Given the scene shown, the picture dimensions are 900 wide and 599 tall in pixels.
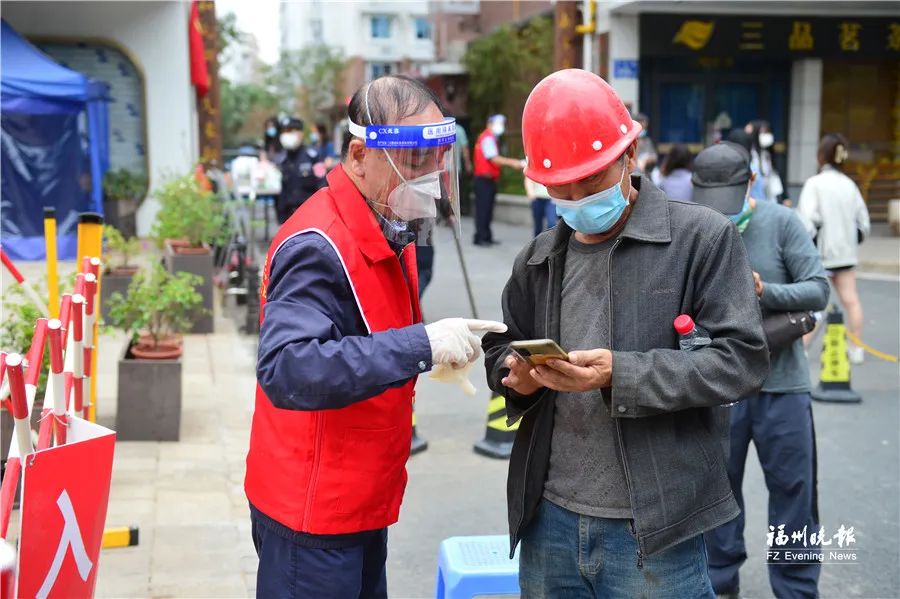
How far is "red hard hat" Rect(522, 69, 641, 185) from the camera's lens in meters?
2.29

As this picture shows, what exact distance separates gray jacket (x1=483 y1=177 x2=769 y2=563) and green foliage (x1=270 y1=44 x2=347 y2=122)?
49.8m

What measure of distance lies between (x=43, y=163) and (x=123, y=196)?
1.83 m

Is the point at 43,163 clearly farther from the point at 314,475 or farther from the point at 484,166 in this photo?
the point at 314,475

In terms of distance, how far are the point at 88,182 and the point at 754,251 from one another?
485 inches

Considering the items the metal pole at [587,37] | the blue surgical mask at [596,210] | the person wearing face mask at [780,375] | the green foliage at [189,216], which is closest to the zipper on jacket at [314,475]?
the blue surgical mask at [596,210]

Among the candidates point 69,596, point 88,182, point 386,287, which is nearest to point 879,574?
point 386,287

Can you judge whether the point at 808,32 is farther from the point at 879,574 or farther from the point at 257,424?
the point at 257,424

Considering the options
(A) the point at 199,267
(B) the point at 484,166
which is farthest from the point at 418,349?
(B) the point at 484,166

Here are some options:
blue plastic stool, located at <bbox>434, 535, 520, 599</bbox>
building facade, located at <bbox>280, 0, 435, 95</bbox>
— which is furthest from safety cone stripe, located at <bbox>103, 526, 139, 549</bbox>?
building facade, located at <bbox>280, 0, 435, 95</bbox>

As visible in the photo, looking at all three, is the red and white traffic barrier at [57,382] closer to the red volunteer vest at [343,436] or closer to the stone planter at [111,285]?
the red volunteer vest at [343,436]

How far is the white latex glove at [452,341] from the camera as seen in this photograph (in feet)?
7.47

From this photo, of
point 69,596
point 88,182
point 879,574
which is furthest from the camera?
point 88,182

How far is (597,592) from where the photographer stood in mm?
2461

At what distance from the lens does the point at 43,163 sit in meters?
14.1
